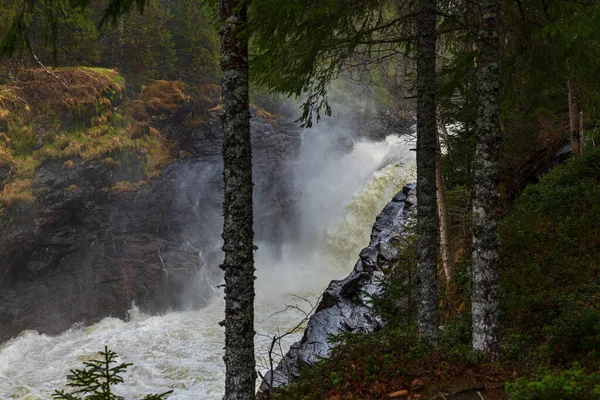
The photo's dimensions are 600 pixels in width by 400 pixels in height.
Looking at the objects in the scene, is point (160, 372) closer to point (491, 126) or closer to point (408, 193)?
point (408, 193)

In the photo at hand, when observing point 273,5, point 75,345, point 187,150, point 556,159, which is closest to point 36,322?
point 75,345

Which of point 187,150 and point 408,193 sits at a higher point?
point 187,150

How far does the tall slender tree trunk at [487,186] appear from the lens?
497cm

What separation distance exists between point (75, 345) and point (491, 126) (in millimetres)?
16863

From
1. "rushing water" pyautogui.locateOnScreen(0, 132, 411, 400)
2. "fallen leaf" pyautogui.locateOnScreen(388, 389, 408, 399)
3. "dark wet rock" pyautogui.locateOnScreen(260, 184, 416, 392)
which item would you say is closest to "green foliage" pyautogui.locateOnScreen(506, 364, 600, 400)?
"fallen leaf" pyautogui.locateOnScreen(388, 389, 408, 399)

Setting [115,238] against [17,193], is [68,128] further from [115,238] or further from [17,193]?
[115,238]

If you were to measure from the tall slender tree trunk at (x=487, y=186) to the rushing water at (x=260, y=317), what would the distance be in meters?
3.19

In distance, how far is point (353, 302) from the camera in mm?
12383

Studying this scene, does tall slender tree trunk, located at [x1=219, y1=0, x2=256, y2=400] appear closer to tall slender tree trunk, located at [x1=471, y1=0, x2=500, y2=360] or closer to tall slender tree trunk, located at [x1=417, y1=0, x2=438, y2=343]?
tall slender tree trunk, located at [x1=417, y1=0, x2=438, y2=343]

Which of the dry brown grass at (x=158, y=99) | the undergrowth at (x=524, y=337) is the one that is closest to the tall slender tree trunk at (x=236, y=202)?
the undergrowth at (x=524, y=337)

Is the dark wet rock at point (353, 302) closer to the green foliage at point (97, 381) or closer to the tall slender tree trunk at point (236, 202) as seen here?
the tall slender tree trunk at point (236, 202)

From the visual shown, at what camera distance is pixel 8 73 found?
62.0 ft

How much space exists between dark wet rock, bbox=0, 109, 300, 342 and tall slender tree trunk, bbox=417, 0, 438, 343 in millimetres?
16873

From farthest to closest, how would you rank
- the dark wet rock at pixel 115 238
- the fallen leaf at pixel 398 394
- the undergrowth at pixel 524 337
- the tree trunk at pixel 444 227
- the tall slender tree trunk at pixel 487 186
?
the dark wet rock at pixel 115 238
the tree trunk at pixel 444 227
the tall slender tree trunk at pixel 487 186
the fallen leaf at pixel 398 394
the undergrowth at pixel 524 337
